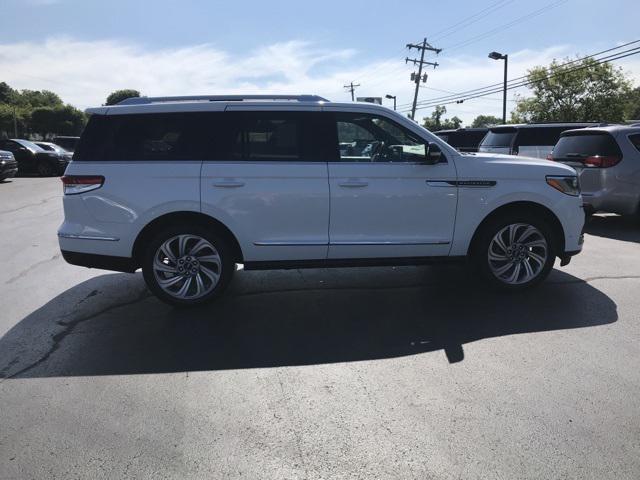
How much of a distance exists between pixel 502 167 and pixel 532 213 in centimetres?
60

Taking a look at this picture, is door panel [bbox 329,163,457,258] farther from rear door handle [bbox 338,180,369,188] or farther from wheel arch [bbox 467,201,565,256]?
wheel arch [bbox 467,201,565,256]

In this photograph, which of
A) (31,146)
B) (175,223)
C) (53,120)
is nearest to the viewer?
(175,223)

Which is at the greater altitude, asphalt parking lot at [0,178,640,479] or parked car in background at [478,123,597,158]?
parked car in background at [478,123,597,158]

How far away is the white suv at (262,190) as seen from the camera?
4.59 m

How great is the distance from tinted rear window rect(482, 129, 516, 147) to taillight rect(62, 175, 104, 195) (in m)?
11.9

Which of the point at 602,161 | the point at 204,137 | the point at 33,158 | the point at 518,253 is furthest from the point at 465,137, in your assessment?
the point at 33,158

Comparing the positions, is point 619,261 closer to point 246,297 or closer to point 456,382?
point 456,382

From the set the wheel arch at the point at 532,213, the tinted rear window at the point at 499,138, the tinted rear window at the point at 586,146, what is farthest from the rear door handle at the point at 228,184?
the tinted rear window at the point at 499,138

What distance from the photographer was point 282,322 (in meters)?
4.46

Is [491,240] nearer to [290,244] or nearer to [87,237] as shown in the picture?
[290,244]

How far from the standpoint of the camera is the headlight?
5.06m

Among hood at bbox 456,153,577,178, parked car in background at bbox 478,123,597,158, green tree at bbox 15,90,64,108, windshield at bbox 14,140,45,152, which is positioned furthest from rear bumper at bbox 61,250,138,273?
green tree at bbox 15,90,64,108

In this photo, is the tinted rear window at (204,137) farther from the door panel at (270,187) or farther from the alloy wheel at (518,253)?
the alloy wheel at (518,253)

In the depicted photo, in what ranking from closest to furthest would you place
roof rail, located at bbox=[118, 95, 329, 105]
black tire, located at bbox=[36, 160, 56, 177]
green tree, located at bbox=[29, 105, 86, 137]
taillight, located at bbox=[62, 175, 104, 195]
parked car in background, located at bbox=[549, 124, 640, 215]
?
taillight, located at bbox=[62, 175, 104, 195] < roof rail, located at bbox=[118, 95, 329, 105] < parked car in background, located at bbox=[549, 124, 640, 215] < black tire, located at bbox=[36, 160, 56, 177] < green tree, located at bbox=[29, 105, 86, 137]
